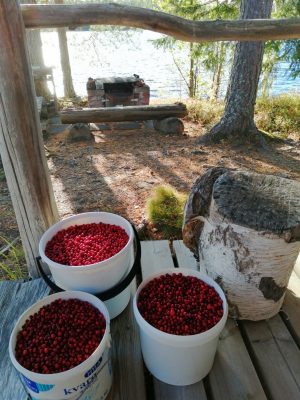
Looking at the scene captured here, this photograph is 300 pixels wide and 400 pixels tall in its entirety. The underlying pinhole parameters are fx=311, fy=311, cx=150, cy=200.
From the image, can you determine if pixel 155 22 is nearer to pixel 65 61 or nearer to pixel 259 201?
pixel 259 201

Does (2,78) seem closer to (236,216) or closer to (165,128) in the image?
(236,216)

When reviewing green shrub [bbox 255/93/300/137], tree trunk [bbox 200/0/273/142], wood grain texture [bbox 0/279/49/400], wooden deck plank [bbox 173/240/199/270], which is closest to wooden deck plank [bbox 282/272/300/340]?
wooden deck plank [bbox 173/240/199/270]

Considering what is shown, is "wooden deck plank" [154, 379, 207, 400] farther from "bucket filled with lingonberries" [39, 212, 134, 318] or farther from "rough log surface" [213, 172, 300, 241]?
"rough log surface" [213, 172, 300, 241]

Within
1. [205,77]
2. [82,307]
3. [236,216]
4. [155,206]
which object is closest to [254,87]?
[155,206]

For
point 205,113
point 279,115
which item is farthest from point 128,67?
point 279,115

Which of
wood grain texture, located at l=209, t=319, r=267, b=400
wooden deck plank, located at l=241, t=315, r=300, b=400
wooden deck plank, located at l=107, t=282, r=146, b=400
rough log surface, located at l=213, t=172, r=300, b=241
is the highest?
rough log surface, located at l=213, t=172, r=300, b=241

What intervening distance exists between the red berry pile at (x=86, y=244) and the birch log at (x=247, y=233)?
0.42 meters

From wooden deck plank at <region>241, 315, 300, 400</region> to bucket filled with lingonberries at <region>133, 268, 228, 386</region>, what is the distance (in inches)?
11.3

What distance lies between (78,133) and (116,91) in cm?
243

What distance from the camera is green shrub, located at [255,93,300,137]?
6.21 m

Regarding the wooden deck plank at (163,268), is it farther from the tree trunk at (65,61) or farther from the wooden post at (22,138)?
the tree trunk at (65,61)

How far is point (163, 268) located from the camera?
1980 millimetres

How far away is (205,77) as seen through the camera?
34.8 ft

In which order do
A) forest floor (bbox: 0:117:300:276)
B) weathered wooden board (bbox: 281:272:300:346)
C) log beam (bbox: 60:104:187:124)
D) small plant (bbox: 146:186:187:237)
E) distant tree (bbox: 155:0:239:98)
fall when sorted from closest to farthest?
1. weathered wooden board (bbox: 281:272:300:346)
2. small plant (bbox: 146:186:187:237)
3. forest floor (bbox: 0:117:300:276)
4. distant tree (bbox: 155:0:239:98)
5. log beam (bbox: 60:104:187:124)
